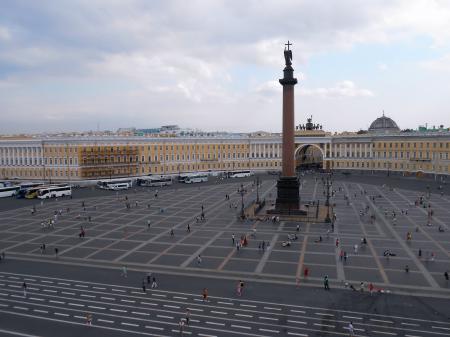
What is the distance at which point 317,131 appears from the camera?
108 metres

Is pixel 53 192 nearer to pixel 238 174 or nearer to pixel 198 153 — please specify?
pixel 198 153

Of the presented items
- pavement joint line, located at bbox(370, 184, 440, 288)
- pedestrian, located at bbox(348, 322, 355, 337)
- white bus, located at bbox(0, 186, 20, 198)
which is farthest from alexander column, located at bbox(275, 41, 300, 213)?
white bus, located at bbox(0, 186, 20, 198)

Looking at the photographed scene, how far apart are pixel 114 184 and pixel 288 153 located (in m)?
40.1

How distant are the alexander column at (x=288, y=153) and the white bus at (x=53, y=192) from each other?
38.3 meters

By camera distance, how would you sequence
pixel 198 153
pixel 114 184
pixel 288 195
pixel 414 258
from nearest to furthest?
pixel 414 258 < pixel 288 195 < pixel 114 184 < pixel 198 153

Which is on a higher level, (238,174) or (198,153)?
(198,153)

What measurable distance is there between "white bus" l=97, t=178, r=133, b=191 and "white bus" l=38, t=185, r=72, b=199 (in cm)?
933

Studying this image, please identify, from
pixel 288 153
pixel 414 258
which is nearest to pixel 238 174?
pixel 288 153

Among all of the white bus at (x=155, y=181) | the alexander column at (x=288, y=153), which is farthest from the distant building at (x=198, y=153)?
the alexander column at (x=288, y=153)

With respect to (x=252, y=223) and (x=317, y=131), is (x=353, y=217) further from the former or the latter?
(x=317, y=131)

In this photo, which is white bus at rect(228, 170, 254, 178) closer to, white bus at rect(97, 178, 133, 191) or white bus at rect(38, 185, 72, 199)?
white bus at rect(97, 178, 133, 191)

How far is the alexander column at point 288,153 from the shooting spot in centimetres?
4891

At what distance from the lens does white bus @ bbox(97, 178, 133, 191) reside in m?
77.0

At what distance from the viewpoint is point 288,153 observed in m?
49.4
